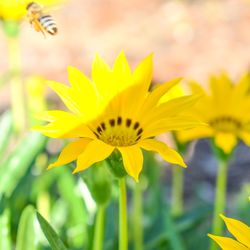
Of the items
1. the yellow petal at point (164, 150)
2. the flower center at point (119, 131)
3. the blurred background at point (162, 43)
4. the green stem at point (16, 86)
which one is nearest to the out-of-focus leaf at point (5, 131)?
the green stem at point (16, 86)

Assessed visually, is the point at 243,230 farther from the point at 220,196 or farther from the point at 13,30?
the point at 13,30

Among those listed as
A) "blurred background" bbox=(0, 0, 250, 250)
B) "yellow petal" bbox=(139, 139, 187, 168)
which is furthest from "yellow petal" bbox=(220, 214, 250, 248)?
"blurred background" bbox=(0, 0, 250, 250)

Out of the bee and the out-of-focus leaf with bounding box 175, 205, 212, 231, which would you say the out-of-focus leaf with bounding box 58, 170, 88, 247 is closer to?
the out-of-focus leaf with bounding box 175, 205, 212, 231

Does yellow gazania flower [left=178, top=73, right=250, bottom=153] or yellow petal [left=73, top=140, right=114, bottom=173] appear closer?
yellow petal [left=73, top=140, right=114, bottom=173]

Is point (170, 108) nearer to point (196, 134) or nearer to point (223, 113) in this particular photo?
point (196, 134)

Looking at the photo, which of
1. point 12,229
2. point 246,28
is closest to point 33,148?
point 12,229
